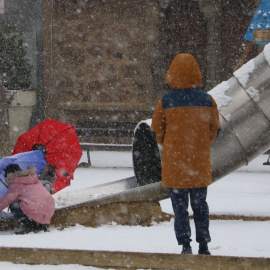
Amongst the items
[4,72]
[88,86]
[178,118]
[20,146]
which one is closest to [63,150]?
[20,146]

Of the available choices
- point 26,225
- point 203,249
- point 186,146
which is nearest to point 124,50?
point 26,225

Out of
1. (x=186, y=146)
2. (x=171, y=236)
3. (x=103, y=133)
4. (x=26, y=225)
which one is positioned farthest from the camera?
(x=103, y=133)

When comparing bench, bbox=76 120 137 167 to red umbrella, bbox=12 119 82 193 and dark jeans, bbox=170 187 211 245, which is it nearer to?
red umbrella, bbox=12 119 82 193

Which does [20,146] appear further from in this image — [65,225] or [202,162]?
[202,162]

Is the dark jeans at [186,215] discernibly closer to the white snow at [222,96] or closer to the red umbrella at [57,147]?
the white snow at [222,96]

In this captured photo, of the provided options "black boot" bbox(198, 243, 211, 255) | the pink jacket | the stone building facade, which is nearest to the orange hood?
"black boot" bbox(198, 243, 211, 255)

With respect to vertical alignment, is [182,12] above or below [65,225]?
above

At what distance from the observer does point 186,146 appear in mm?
4113

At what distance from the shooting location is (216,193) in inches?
298

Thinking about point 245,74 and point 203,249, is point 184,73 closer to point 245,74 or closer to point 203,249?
point 203,249

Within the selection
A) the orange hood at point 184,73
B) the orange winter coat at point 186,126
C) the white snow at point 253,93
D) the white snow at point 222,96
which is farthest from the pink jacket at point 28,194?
the white snow at point 253,93

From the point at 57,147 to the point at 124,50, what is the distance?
7.46 meters

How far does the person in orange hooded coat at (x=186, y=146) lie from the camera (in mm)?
4098

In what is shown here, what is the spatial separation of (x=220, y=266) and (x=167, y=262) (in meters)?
0.32
